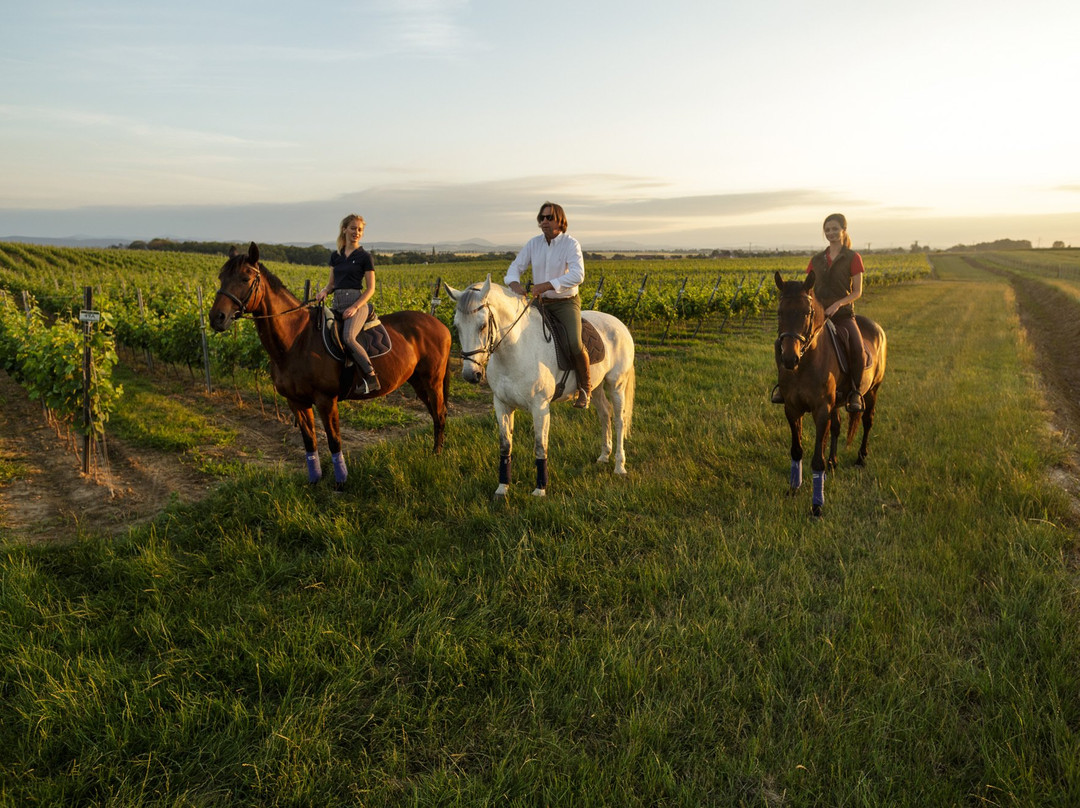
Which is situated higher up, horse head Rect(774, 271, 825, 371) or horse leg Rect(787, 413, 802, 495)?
horse head Rect(774, 271, 825, 371)

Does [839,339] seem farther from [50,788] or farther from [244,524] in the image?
[50,788]

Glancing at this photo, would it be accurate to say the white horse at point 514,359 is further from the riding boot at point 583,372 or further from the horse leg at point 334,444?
the horse leg at point 334,444

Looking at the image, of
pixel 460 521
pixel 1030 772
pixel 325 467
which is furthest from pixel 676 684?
pixel 325 467

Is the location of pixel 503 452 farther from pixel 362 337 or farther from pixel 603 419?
pixel 362 337

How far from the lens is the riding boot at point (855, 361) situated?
5999mm

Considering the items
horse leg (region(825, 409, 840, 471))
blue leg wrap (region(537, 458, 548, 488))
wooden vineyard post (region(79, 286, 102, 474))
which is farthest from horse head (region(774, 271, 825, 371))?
wooden vineyard post (region(79, 286, 102, 474))

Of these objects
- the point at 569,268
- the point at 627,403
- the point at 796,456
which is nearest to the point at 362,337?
the point at 569,268

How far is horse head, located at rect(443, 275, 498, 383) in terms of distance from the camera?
4781 millimetres

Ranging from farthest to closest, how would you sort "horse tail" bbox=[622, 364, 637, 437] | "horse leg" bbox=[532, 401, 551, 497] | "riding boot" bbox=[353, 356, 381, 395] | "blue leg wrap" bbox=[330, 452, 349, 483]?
"horse tail" bbox=[622, 364, 637, 437] < "riding boot" bbox=[353, 356, 381, 395] < "blue leg wrap" bbox=[330, 452, 349, 483] < "horse leg" bbox=[532, 401, 551, 497]

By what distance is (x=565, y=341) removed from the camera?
5.74m

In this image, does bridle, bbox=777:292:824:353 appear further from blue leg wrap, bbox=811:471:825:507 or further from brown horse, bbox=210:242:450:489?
brown horse, bbox=210:242:450:489

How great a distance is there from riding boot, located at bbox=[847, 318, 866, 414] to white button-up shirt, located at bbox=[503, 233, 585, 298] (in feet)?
9.82

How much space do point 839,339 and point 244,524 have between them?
6141mm

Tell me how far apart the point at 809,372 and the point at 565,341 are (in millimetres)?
2405
